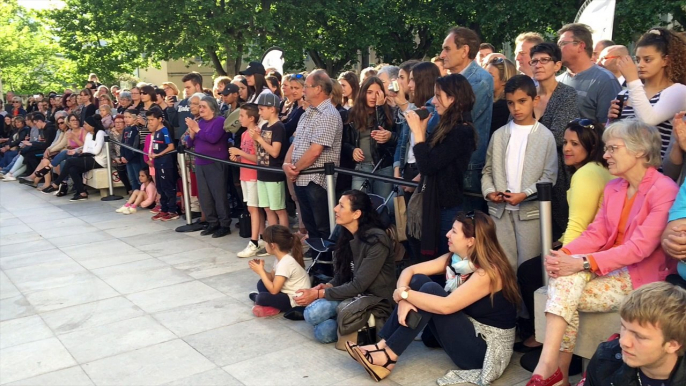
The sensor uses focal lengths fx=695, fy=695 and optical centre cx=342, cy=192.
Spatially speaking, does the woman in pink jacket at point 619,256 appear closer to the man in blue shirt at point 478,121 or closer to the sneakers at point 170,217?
the man in blue shirt at point 478,121

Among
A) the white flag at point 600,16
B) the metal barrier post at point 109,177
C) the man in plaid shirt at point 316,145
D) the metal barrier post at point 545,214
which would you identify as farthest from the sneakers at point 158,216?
the metal barrier post at point 545,214

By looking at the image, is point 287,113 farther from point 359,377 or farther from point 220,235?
point 359,377

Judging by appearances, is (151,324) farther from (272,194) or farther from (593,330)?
(593,330)

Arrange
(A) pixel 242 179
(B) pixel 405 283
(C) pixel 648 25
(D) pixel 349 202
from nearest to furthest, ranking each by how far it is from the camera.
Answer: (B) pixel 405 283 < (D) pixel 349 202 < (A) pixel 242 179 < (C) pixel 648 25

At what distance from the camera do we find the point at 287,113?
8.76 m

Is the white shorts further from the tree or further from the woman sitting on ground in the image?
the tree

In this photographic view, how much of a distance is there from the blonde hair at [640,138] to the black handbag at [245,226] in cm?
576

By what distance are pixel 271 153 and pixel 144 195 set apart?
14.9 ft

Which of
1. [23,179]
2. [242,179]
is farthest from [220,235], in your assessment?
[23,179]

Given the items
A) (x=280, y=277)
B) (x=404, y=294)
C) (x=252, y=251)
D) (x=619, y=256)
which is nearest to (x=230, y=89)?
(x=252, y=251)

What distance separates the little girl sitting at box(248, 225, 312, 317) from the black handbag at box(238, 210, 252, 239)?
10.0ft

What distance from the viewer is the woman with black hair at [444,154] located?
4852 millimetres

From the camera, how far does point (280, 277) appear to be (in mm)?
5785

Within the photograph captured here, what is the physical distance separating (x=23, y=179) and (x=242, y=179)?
9704 mm
